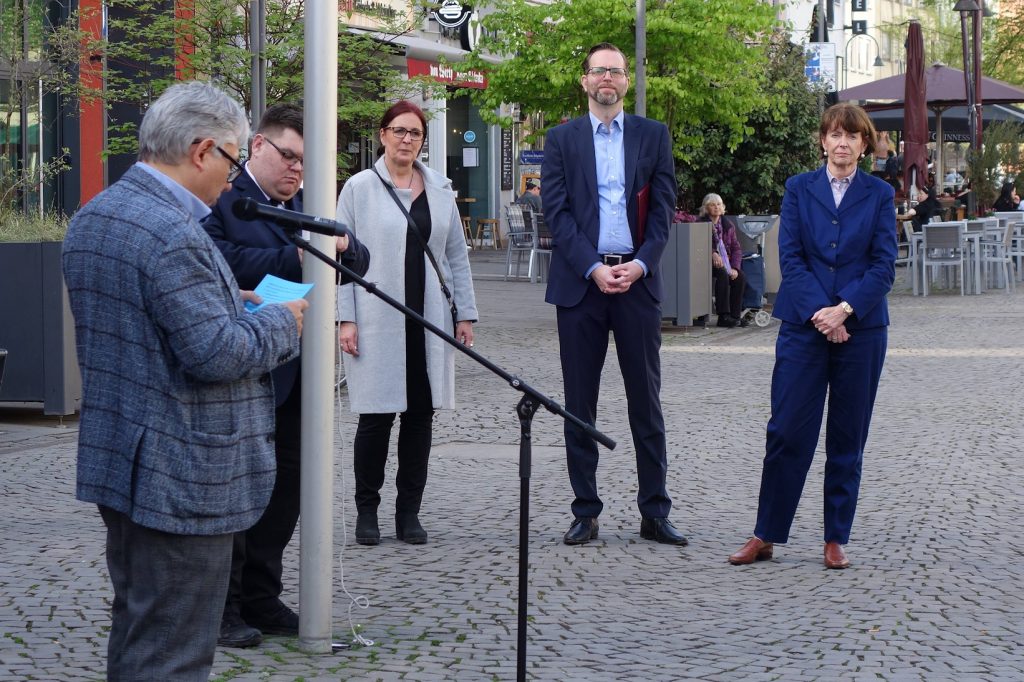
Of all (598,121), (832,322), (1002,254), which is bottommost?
(832,322)

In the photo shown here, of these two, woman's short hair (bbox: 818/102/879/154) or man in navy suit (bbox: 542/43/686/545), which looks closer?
woman's short hair (bbox: 818/102/879/154)

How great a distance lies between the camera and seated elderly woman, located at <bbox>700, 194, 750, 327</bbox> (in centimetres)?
1750

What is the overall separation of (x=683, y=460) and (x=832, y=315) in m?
2.94

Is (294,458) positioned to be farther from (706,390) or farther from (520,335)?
(520,335)

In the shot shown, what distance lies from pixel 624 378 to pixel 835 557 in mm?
1210

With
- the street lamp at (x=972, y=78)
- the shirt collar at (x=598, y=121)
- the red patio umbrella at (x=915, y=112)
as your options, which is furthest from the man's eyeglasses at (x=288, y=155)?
the street lamp at (x=972, y=78)

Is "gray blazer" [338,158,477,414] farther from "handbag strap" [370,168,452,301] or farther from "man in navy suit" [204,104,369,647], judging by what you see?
"man in navy suit" [204,104,369,647]

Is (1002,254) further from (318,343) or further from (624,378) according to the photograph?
(318,343)

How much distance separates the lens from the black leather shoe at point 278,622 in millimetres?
5266

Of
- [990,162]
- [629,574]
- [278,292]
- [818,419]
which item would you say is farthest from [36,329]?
[990,162]

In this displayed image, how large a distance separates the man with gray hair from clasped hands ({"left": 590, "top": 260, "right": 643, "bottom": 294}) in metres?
3.23

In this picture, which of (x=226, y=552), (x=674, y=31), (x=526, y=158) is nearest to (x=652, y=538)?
(x=226, y=552)

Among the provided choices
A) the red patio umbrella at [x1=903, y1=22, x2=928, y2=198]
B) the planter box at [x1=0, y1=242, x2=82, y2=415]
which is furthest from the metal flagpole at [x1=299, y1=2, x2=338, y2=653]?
the red patio umbrella at [x1=903, y1=22, x2=928, y2=198]

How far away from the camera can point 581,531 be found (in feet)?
22.1
